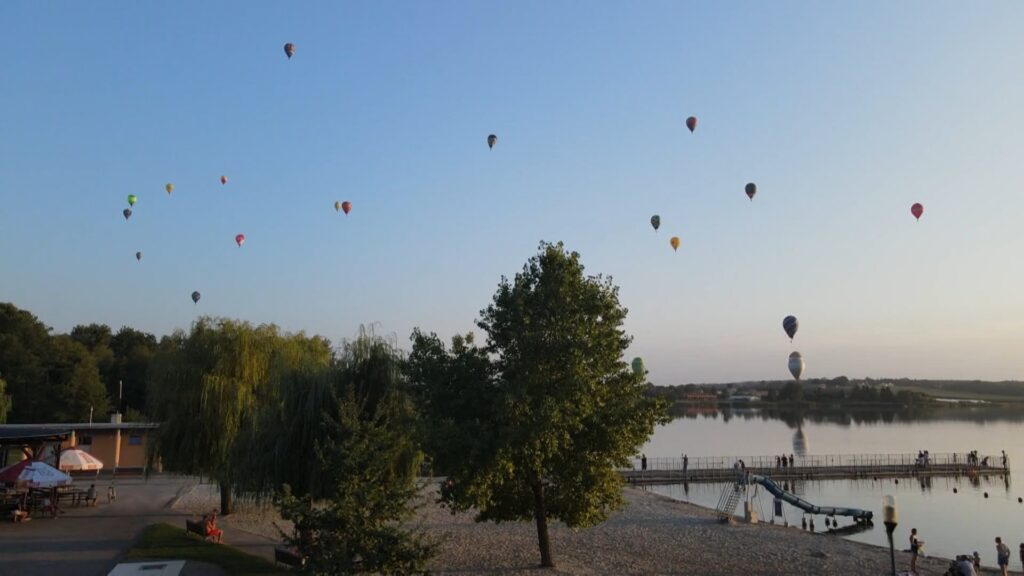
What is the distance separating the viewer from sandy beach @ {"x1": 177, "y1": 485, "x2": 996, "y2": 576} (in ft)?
64.0

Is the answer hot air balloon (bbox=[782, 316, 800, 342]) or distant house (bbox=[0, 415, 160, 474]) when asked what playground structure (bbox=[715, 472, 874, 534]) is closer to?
hot air balloon (bbox=[782, 316, 800, 342])

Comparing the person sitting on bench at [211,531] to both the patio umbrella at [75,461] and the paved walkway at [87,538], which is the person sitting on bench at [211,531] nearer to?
the paved walkway at [87,538]

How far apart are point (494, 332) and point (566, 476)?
156 inches

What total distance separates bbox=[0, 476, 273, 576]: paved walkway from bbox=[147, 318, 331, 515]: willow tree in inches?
82.8

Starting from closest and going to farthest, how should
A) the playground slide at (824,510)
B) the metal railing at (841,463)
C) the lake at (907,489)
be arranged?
1. the lake at (907,489)
2. the playground slide at (824,510)
3. the metal railing at (841,463)

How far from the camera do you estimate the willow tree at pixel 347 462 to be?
12453 mm

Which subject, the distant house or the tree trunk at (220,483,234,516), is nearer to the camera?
the tree trunk at (220,483,234,516)

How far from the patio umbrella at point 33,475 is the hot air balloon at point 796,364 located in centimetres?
4620

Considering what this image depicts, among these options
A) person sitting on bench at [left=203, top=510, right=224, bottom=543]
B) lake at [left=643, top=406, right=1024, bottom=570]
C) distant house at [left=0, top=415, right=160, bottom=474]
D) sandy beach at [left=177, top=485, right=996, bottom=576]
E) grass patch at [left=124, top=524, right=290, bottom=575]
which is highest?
distant house at [left=0, top=415, right=160, bottom=474]

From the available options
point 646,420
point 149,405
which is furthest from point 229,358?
point 646,420

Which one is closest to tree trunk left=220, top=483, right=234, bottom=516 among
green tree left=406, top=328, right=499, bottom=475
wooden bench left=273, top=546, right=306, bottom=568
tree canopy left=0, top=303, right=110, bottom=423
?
wooden bench left=273, top=546, right=306, bottom=568

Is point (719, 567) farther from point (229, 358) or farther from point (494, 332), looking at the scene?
point (229, 358)

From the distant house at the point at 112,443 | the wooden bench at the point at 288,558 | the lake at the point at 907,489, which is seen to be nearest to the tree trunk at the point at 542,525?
the wooden bench at the point at 288,558

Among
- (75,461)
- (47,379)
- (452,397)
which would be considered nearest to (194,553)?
(452,397)
